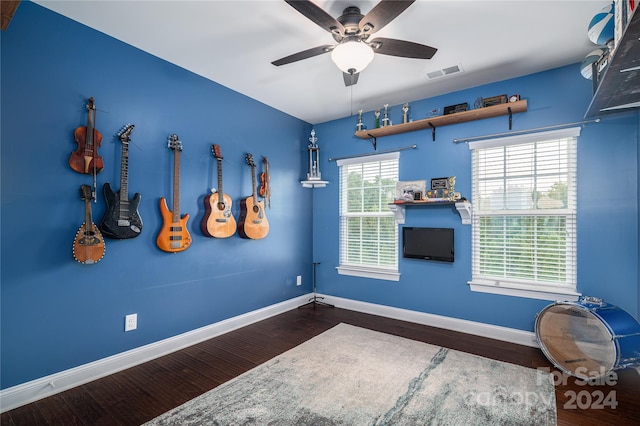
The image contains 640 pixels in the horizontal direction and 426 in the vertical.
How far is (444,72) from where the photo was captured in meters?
3.08

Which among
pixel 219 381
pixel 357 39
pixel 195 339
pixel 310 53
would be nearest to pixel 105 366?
pixel 195 339

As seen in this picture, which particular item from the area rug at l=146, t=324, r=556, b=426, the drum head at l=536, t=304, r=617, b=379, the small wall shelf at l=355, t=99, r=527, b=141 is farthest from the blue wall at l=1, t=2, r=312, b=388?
the drum head at l=536, t=304, r=617, b=379

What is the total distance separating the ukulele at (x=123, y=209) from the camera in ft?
7.95

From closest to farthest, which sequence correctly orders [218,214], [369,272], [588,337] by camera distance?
[588,337]
[218,214]
[369,272]

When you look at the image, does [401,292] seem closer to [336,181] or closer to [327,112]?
[336,181]

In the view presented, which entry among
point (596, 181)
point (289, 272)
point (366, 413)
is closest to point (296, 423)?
point (366, 413)

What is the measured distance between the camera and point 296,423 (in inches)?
73.7

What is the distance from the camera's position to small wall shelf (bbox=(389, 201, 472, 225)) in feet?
10.8

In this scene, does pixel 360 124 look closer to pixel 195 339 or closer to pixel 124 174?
pixel 124 174

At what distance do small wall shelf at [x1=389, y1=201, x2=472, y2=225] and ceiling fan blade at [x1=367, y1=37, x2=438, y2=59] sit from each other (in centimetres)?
166

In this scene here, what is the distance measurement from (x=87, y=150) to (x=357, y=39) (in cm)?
212

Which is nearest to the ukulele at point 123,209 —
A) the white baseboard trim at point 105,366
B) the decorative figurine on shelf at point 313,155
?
the white baseboard trim at point 105,366

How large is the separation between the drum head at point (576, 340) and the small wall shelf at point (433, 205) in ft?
3.83

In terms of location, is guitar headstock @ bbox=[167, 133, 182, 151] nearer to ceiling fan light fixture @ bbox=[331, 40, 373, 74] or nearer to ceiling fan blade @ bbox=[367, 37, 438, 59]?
ceiling fan light fixture @ bbox=[331, 40, 373, 74]
